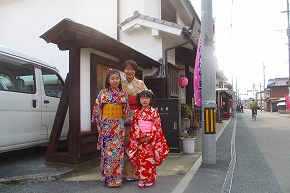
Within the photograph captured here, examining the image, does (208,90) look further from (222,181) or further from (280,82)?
(280,82)

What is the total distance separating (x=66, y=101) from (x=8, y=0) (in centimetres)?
808

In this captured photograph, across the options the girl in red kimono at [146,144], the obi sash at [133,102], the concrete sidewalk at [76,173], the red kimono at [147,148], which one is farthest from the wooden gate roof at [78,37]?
the concrete sidewalk at [76,173]

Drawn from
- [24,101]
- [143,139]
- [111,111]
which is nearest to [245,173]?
[143,139]

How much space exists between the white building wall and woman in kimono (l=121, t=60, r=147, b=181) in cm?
531

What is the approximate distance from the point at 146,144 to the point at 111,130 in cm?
60

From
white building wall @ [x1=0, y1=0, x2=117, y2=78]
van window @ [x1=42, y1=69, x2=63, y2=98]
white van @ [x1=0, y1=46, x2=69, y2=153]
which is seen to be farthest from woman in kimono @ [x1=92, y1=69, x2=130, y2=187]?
white building wall @ [x1=0, y1=0, x2=117, y2=78]

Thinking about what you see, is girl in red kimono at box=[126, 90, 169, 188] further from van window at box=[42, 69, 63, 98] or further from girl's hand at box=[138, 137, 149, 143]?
van window at box=[42, 69, 63, 98]

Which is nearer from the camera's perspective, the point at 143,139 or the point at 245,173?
the point at 143,139

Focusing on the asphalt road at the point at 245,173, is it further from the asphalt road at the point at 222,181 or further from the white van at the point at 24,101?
the white van at the point at 24,101

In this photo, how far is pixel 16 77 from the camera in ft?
16.9

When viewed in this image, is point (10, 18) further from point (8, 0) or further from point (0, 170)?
point (0, 170)

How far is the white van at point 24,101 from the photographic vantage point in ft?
15.1

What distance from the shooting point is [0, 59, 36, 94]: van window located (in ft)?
15.9

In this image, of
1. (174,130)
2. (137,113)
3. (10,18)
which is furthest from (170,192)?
(10,18)
